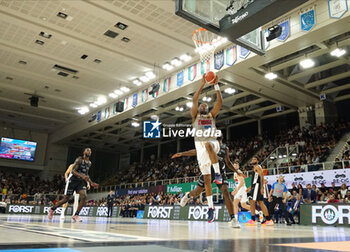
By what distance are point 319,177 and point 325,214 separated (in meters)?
5.54

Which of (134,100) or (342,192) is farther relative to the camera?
(134,100)

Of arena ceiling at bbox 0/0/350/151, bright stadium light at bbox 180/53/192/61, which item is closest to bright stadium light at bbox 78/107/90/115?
arena ceiling at bbox 0/0/350/151

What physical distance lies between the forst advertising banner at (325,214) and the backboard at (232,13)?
5616mm

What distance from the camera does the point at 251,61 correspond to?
1336 cm

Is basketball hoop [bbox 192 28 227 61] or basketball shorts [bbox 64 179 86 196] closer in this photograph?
basketball shorts [bbox 64 179 86 196]

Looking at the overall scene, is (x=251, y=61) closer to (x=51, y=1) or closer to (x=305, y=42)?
(x=305, y=42)

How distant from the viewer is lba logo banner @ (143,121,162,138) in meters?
25.6

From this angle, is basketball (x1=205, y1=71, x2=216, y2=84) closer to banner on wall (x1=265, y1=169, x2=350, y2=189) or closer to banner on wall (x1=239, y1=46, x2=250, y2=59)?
banner on wall (x1=239, y1=46, x2=250, y2=59)

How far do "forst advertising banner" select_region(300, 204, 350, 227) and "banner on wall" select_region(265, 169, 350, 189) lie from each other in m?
4.50

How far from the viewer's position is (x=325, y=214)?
8945 millimetres

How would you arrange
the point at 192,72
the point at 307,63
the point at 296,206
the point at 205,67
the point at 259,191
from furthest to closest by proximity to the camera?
A: 1. the point at 192,72
2. the point at 205,67
3. the point at 307,63
4. the point at 296,206
5. the point at 259,191

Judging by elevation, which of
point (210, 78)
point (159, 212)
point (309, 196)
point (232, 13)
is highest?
point (232, 13)

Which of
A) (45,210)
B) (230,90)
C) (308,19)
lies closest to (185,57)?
(230,90)

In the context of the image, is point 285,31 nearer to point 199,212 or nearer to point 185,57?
point 185,57
